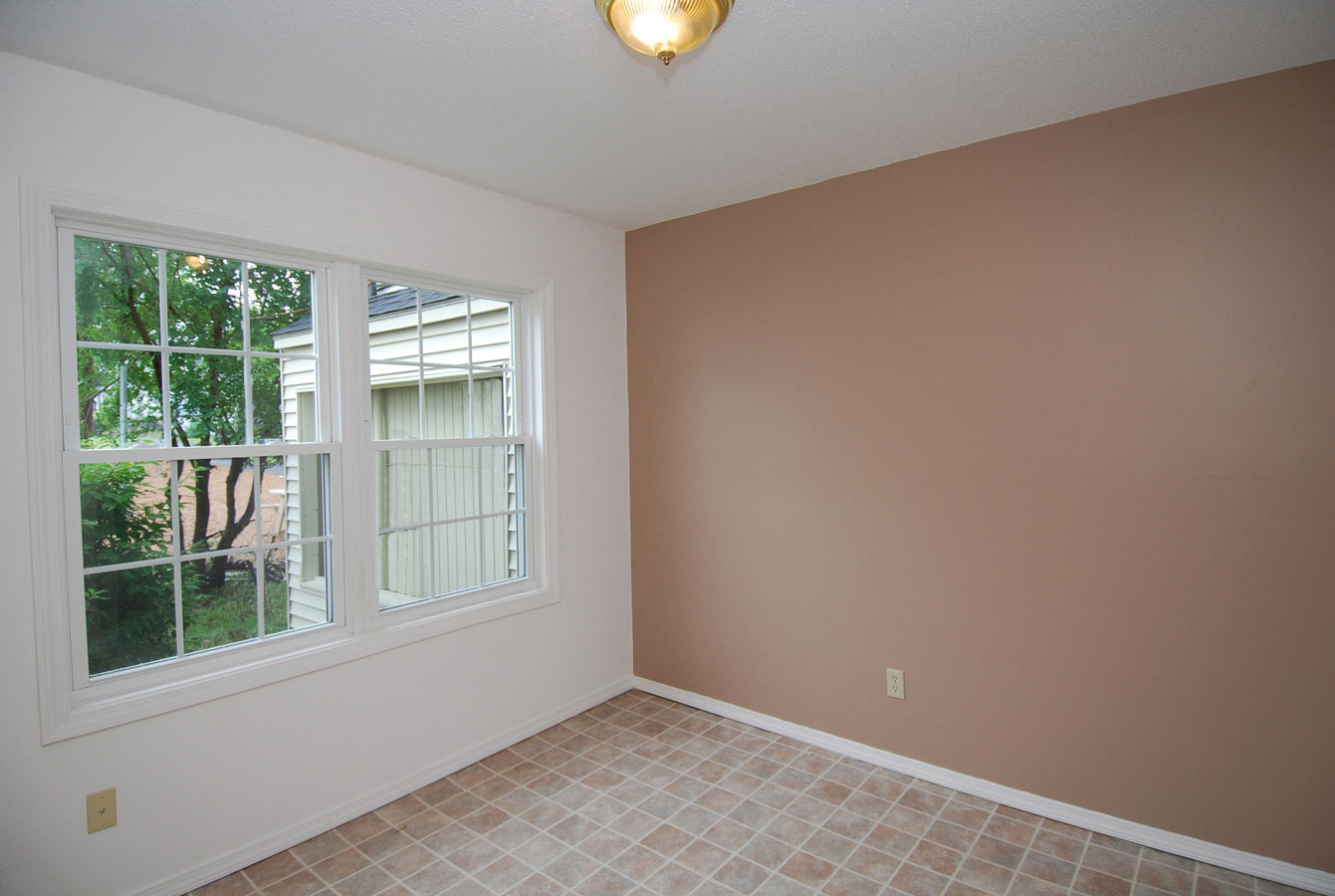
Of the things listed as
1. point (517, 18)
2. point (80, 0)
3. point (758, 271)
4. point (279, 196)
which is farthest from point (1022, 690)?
point (80, 0)

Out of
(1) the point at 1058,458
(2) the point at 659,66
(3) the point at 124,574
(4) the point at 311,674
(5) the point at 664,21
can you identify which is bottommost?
(4) the point at 311,674

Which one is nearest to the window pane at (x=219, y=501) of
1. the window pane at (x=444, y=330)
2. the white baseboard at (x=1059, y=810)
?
the window pane at (x=444, y=330)

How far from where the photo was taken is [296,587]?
2.61 metres

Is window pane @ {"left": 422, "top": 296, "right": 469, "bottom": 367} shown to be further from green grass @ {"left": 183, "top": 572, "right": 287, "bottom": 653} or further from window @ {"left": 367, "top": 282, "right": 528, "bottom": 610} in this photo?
green grass @ {"left": 183, "top": 572, "right": 287, "bottom": 653}

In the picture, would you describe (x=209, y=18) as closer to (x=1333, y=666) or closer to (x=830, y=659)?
(x=830, y=659)

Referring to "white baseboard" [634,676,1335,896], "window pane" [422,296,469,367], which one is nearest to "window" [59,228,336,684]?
"window pane" [422,296,469,367]

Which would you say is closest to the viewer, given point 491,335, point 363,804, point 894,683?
point 363,804

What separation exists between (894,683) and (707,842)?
1052 millimetres

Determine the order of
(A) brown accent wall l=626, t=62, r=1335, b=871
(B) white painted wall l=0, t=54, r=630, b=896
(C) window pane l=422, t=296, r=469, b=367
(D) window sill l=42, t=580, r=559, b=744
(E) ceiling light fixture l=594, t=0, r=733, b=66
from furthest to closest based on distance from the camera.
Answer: (C) window pane l=422, t=296, r=469, b=367 < (A) brown accent wall l=626, t=62, r=1335, b=871 < (D) window sill l=42, t=580, r=559, b=744 < (B) white painted wall l=0, t=54, r=630, b=896 < (E) ceiling light fixture l=594, t=0, r=733, b=66

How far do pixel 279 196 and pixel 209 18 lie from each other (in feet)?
2.37

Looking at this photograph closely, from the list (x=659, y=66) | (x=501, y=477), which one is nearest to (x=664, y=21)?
(x=659, y=66)

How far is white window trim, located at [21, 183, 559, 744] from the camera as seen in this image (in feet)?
6.49

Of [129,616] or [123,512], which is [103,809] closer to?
[129,616]

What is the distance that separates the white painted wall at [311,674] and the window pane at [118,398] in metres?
0.19
